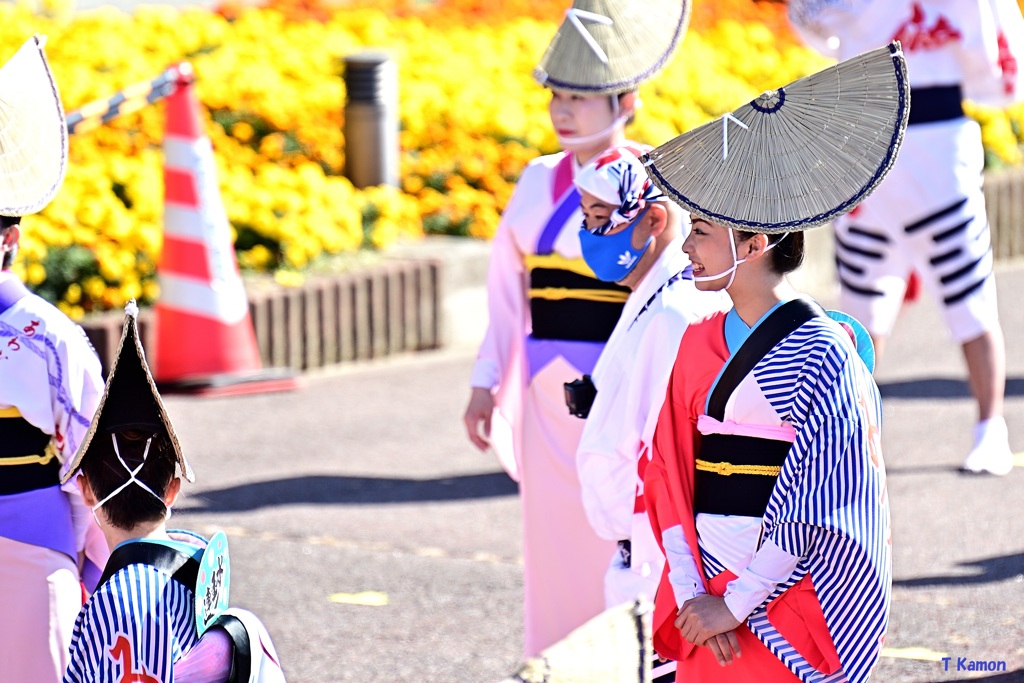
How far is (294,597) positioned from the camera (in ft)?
19.0

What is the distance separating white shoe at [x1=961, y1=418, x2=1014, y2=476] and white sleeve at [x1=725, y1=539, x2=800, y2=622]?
3.63 m

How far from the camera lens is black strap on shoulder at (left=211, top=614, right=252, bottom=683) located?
10.1 ft

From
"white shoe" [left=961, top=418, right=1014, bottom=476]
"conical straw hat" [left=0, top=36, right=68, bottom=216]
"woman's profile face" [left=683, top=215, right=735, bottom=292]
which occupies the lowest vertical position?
"white shoe" [left=961, top=418, right=1014, bottom=476]

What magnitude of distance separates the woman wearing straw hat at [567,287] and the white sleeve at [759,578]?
58.0 inches

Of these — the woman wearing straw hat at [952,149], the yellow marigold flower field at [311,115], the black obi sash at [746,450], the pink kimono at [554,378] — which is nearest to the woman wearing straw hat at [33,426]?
the black obi sash at [746,450]

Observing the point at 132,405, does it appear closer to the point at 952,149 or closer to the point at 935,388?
the point at 952,149

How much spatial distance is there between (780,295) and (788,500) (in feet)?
1.33

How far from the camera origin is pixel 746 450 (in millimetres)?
3328

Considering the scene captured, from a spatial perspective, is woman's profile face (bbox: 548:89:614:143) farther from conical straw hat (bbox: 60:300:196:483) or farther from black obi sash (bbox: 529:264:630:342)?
conical straw hat (bbox: 60:300:196:483)

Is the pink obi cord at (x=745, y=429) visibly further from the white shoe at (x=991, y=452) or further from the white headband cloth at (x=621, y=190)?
the white shoe at (x=991, y=452)

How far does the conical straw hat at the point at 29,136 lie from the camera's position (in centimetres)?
371

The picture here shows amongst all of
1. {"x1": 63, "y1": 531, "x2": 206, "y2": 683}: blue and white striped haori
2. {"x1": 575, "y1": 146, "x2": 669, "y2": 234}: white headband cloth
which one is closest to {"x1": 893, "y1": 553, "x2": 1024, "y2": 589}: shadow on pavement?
{"x1": 575, "y1": 146, "x2": 669, "y2": 234}: white headband cloth

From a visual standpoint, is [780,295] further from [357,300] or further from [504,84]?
[504,84]

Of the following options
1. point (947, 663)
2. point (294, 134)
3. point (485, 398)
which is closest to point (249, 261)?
point (294, 134)
